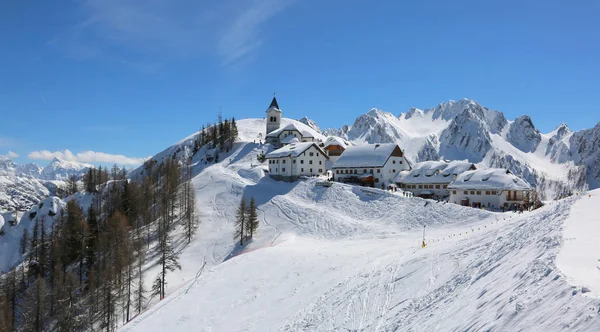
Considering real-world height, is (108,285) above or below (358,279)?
below

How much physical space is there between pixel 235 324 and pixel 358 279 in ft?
31.3

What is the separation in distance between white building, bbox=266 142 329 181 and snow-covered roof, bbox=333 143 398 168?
438 cm

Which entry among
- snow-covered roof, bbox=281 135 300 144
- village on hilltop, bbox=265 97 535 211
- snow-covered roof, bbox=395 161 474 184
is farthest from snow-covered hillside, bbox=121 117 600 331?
snow-covered roof, bbox=281 135 300 144

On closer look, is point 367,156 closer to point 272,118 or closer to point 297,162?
point 297,162

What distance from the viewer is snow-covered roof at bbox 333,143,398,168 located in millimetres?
80875

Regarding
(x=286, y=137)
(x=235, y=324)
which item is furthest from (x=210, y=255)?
(x=286, y=137)

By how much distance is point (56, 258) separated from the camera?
6303 cm

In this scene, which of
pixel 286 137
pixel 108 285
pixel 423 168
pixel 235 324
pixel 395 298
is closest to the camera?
pixel 395 298

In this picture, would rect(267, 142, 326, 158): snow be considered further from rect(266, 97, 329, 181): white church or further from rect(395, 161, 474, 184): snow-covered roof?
rect(395, 161, 474, 184): snow-covered roof

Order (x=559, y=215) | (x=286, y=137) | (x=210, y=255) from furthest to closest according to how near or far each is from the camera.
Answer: (x=286, y=137)
(x=210, y=255)
(x=559, y=215)

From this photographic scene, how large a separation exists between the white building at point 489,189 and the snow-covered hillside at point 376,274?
7.30m

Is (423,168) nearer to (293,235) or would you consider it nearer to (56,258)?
(293,235)

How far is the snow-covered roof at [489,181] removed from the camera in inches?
2377

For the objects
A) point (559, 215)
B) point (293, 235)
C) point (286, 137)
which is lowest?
point (293, 235)
